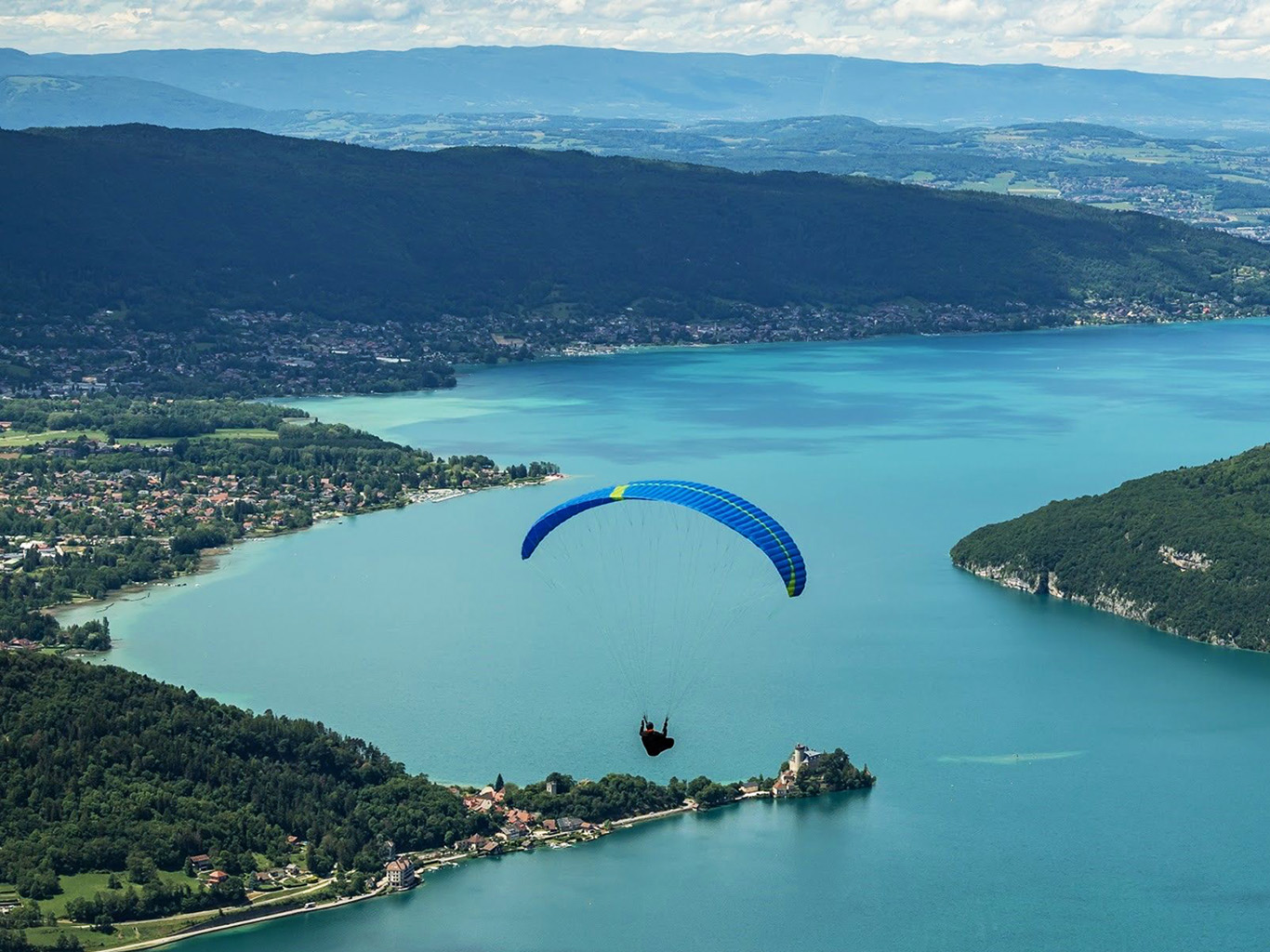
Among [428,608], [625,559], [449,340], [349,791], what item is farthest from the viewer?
[449,340]

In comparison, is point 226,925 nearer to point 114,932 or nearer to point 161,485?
point 114,932

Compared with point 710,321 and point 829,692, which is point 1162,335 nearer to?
point 710,321

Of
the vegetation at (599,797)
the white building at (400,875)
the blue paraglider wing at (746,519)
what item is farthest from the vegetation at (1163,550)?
the blue paraglider wing at (746,519)

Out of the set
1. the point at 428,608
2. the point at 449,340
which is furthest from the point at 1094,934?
the point at 449,340

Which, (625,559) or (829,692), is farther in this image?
(625,559)

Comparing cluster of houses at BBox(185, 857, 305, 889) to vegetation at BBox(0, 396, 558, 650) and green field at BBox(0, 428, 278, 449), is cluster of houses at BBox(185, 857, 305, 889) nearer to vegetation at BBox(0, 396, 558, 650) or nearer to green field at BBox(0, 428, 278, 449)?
vegetation at BBox(0, 396, 558, 650)

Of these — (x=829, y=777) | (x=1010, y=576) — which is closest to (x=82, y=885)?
(x=829, y=777)

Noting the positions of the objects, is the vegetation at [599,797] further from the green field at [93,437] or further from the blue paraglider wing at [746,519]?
the green field at [93,437]
